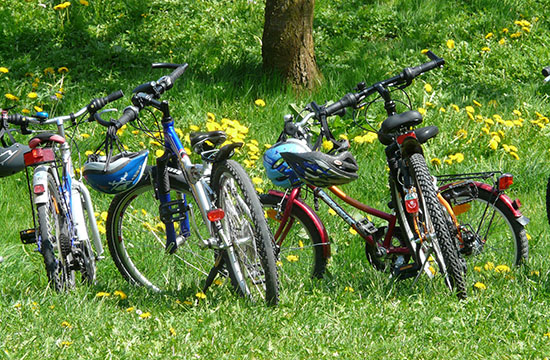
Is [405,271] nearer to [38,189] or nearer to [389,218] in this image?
[389,218]

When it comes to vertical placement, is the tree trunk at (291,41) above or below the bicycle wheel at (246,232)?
above

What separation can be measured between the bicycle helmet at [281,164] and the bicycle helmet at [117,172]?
0.76m

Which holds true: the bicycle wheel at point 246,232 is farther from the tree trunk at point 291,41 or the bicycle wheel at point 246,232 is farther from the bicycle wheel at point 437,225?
the tree trunk at point 291,41

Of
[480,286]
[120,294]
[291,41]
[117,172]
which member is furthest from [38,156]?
[291,41]

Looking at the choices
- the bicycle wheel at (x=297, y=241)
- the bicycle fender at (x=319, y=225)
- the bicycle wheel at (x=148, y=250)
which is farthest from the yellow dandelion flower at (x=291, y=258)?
the bicycle wheel at (x=148, y=250)

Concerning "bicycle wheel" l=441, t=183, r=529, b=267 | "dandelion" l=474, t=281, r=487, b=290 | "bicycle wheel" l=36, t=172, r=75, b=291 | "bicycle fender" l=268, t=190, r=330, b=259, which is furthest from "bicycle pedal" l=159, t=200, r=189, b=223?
"dandelion" l=474, t=281, r=487, b=290

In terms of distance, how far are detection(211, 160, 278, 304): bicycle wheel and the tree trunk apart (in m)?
3.34

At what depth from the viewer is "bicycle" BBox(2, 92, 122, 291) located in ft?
15.5

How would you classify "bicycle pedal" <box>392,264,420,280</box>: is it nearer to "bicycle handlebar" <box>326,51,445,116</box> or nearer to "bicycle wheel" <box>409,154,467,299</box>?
"bicycle wheel" <box>409,154,467,299</box>

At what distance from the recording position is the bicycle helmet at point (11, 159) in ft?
16.1

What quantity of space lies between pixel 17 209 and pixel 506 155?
406 centimetres

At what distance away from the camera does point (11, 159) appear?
492 cm

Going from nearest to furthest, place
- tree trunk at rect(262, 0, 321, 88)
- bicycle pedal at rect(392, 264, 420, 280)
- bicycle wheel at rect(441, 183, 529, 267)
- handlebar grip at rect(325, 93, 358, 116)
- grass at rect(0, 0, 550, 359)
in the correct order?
grass at rect(0, 0, 550, 359), handlebar grip at rect(325, 93, 358, 116), bicycle pedal at rect(392, 264, 420, 280), bicycle wheel at rect(441, 183, 529, 267), tree trunk at rect(262, 0, 321, 88)

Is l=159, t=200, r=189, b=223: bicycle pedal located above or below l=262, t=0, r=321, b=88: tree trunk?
below
